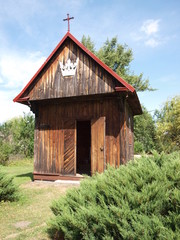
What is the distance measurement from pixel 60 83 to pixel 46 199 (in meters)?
4.82

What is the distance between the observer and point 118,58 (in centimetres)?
3083

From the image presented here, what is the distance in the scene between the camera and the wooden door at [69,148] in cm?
909

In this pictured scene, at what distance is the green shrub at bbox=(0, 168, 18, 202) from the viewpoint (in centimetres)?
619

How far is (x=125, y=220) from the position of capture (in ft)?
8.05

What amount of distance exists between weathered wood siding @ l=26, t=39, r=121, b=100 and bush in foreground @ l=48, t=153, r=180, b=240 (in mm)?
5557

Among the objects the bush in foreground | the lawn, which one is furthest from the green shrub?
the bush in foreground

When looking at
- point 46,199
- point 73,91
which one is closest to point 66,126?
point 73,91

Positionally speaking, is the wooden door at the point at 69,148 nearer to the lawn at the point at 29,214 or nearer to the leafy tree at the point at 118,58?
the lawn at the point at 29,214

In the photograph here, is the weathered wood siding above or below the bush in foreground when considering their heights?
above

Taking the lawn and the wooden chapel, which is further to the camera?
the wooden chapel

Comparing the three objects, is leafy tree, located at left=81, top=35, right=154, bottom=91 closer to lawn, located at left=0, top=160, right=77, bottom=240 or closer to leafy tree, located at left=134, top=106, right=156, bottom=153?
leafy tree, located at left=134, top=106, right=156, bottom=153

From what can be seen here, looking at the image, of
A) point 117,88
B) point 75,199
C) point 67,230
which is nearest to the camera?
point 67,230

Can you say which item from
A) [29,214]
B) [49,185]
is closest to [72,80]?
[49,185]

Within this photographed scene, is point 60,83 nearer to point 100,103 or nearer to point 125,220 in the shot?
point 100,103
